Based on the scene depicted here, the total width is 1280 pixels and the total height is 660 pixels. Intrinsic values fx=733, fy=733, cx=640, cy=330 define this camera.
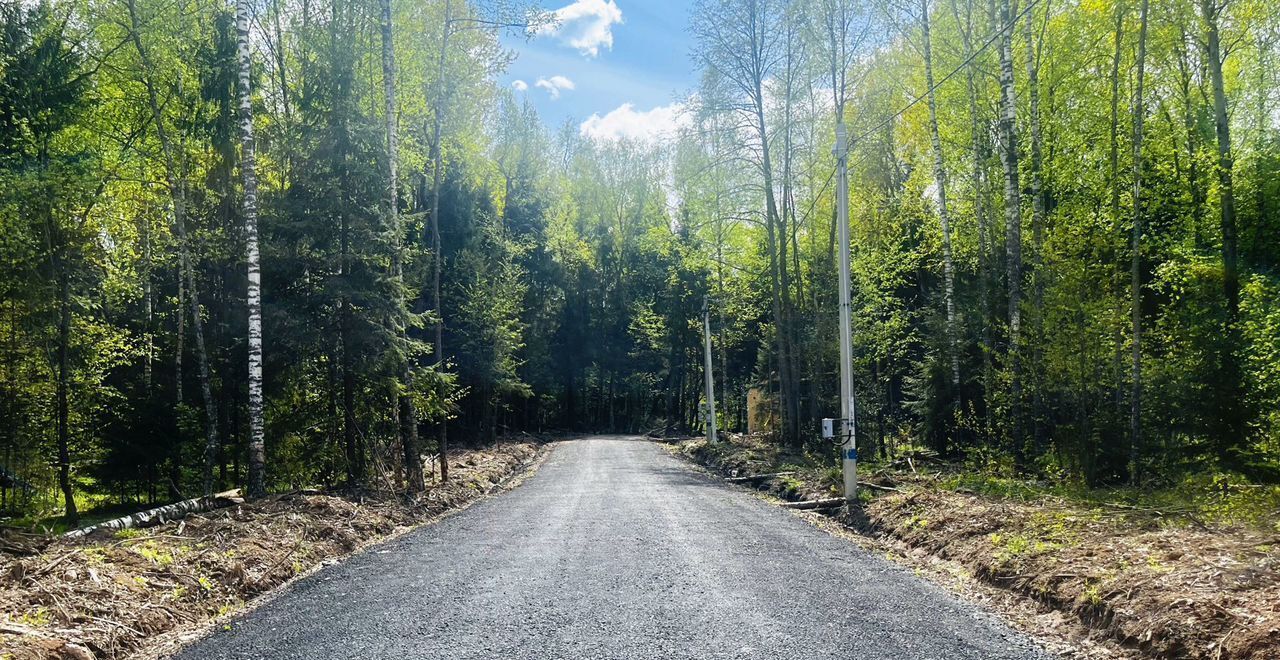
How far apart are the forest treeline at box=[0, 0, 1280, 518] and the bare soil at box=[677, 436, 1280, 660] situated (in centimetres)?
267

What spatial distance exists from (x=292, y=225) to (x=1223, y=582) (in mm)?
13500

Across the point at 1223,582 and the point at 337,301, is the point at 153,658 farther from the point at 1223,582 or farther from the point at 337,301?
the point at 337,301

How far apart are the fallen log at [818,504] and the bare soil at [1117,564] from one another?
1637 millimetres

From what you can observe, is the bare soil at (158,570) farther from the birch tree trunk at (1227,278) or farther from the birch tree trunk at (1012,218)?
the birch tree trunk at (1012,218)

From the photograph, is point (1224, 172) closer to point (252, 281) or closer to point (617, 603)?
point (617, 603)

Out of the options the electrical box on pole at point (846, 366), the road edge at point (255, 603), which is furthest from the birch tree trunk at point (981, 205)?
the road edge at point (255, 603)

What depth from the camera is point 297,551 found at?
874cm

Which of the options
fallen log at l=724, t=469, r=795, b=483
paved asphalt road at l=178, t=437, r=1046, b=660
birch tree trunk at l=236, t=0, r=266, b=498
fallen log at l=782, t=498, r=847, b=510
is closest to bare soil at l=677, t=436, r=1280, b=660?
paved asphalt road at l=178, t=437, r=1046, b=660

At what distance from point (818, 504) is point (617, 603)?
775cm

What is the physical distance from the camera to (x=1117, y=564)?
6.29 metres

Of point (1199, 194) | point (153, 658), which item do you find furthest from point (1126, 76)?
point (153, 658)

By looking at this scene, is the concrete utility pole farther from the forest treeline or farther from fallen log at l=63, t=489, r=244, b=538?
fallen log at l=63, t=489, r=244, b=538

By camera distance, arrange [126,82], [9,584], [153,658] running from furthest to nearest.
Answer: [126,82]
[9,584]
[153,658]

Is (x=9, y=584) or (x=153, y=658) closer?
(x=153, y=658)
